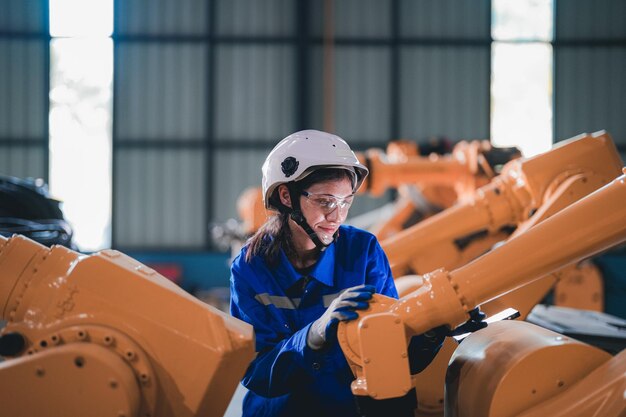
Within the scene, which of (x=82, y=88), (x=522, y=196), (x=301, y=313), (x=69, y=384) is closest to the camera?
(x=69, y=384)

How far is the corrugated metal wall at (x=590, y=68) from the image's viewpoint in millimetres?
10969

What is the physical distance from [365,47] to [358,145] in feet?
5.46

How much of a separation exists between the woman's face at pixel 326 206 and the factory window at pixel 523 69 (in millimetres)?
9218

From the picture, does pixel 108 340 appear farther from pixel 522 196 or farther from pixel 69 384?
pixel 522 196

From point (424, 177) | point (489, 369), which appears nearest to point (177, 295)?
point (489, 369)

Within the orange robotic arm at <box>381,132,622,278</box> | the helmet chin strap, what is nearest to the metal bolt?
the helmet chin strap

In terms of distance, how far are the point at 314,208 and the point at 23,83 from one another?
10365mm

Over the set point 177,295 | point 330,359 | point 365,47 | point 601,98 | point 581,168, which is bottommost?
point 330,359

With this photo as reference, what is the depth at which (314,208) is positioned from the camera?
7.25ft

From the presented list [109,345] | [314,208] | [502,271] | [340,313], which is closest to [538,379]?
[502,271]

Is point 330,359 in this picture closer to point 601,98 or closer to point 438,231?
point 438,231

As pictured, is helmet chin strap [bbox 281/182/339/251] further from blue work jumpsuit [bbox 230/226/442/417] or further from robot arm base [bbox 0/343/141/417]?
robot arm base [bbox 0/343/141/417]

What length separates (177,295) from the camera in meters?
1.82

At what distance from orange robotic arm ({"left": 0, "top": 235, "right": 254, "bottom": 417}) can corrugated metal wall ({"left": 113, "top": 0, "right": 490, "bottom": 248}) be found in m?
9.31
